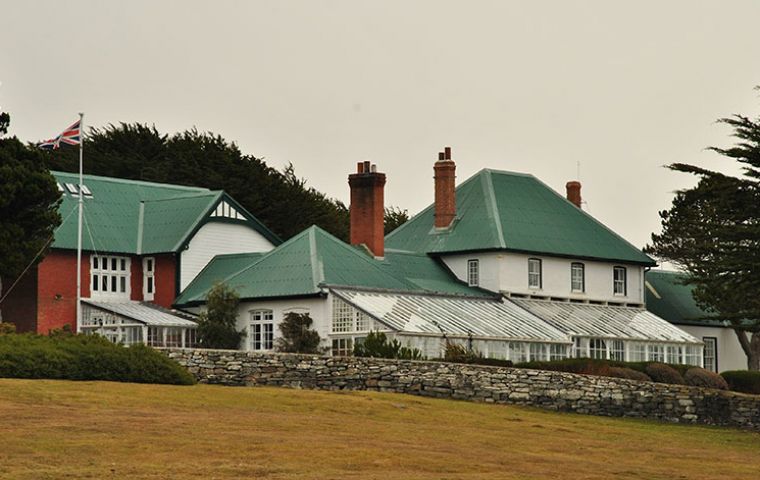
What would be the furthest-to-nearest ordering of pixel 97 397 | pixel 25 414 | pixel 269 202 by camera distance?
1. pixel 269 202
2. pixel 97 397
3. pixel 25 414

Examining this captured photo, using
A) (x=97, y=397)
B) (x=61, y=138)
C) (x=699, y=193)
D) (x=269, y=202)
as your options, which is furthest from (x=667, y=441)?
(x=269, y=202)

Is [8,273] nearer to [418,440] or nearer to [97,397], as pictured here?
[97,397]

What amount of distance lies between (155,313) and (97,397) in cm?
2399

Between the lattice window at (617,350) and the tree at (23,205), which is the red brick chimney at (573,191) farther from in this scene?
the tree at (23,205)

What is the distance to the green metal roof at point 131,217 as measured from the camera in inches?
2557

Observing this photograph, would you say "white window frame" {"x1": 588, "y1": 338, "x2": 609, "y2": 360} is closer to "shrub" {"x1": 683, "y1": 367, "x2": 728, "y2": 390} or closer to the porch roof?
"shrub" {"x1": 683, "y1": 367, "x2": 728, "y2": 390}

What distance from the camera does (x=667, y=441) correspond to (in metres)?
42.6

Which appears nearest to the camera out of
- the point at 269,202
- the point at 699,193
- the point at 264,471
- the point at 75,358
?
the point at 264,471

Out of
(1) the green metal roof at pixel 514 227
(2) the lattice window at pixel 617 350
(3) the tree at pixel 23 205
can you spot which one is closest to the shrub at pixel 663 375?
(2) the lattice window at pixel 617 350

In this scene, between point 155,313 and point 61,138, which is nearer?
point 61,138

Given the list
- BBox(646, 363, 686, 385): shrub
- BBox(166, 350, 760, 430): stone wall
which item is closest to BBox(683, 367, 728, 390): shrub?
BBox(646, 363, 686, 385): shrub

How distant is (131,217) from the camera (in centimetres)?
6788

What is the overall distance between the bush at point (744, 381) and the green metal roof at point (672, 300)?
19.5 metres

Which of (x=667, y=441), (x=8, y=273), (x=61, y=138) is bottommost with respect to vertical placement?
(x=667, y=441)
